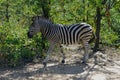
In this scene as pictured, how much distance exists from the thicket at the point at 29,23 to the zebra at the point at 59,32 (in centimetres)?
77

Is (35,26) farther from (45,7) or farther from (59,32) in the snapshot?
(45,7)

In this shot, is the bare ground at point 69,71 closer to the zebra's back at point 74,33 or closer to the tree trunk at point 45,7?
the zebra's back at point 74,33

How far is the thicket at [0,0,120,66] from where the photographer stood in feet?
32.2

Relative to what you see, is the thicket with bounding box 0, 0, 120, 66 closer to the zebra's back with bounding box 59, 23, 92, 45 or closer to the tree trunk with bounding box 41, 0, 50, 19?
the tree trunk with bounding box 41, 0, 50, 19

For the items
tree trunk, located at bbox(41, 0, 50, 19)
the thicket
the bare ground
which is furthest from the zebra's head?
tree trunk, located at bbox(41, 0, 50, 19)

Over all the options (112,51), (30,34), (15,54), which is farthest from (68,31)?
(112,51)

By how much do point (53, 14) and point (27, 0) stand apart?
1.26 meters

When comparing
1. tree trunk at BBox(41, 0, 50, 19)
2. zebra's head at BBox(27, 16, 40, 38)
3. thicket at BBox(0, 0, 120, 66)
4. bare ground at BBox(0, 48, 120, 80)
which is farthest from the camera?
tree trunk at BBox(41, 0, 50, 19)

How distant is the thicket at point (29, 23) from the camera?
387 inches

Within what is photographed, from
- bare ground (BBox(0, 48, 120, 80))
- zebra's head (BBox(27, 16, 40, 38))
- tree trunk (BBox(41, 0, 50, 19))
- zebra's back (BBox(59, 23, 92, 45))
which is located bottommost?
bare ground (BBox(0, 48, 120, 80))

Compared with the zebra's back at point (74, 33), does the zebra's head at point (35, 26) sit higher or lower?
higher

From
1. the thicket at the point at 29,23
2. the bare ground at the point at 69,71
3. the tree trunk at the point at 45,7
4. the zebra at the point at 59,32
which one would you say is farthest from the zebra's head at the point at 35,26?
the tree trunk at the point at 45,7

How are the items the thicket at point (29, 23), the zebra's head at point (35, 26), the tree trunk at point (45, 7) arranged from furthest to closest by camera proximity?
the tree trunk at point (45, 7)
the thicket at point (29, 23)
the zebra's head at point (35, 26)

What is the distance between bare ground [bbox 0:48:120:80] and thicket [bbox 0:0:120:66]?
1.90ft
